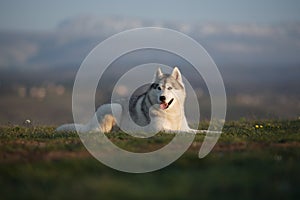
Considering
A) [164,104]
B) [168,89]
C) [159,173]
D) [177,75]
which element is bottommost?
[159,173]

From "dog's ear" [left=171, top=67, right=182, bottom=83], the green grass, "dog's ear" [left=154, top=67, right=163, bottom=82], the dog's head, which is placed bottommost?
the green grass

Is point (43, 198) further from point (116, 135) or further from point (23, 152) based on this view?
point (116, 135)

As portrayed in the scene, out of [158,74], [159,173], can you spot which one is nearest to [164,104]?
[158,74]

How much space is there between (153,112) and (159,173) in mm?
7738

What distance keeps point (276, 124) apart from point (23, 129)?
31.6 ft

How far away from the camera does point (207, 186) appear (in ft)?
29.0

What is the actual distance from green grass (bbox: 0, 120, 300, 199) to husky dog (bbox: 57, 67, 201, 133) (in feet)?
11.6

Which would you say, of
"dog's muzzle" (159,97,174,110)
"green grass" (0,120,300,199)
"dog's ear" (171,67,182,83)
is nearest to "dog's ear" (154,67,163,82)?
"dog's ear" (171,67,182,83)

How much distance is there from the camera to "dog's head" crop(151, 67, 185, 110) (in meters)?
17.3

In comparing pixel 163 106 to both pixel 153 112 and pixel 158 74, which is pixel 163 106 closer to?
pixel 153 112

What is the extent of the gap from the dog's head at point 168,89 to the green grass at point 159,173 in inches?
137

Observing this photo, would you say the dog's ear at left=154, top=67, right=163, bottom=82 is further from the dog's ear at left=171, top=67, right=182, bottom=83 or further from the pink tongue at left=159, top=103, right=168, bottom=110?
the pink tongue at left=159, top=103, right=168, bottom=110

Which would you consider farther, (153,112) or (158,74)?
(158,74)

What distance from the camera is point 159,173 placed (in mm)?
9992
